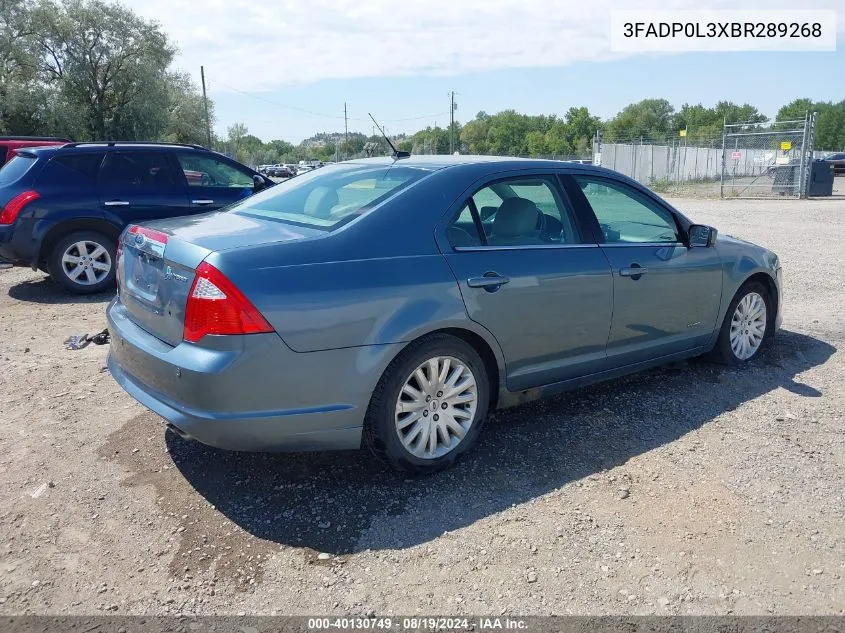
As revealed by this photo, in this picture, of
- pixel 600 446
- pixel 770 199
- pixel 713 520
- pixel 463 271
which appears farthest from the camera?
pixel 770 199

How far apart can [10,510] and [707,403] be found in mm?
4071

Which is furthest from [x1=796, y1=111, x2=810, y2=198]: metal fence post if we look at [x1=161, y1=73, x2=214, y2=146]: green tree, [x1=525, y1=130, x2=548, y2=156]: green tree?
[x1=525, y1=130, x2=548, y2=156]: green tree

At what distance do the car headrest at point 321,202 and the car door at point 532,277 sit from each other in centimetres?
69

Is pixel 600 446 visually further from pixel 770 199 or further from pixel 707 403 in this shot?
pixel 770 199

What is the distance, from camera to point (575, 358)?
13.8 ft

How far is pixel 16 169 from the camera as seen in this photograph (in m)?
7.92

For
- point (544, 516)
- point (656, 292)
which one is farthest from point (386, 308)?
point (656, 292)

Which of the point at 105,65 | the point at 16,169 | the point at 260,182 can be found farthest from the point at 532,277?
the point at 105,65

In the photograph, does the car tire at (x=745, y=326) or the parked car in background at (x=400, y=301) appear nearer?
the parked car in background at (x=400, y=301)

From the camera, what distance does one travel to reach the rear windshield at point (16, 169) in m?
7.81

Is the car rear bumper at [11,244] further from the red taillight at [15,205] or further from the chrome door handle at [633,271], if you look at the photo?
the chrome door handle at [633,271]

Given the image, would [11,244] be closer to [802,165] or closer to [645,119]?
[802,165]

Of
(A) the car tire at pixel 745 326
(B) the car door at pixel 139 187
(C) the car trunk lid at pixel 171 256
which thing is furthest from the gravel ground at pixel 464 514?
(B) the car door at pixel 139 187

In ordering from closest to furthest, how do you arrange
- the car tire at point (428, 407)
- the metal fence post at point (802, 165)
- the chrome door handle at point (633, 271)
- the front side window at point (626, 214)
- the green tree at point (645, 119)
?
the car tire at point (428, 407) < the chrome door handle at point (633, 271) < the front side window at point (626, 214) < the metal fence post at point (802, 165) < the green tree at point (645, 119)
